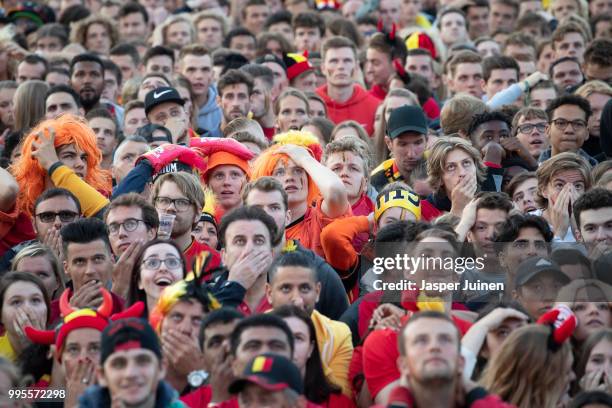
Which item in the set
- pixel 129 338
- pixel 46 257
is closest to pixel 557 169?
pixel 46 257

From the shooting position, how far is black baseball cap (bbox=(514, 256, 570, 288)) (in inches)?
432

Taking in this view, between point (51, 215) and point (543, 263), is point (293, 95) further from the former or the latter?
point (543, 263)

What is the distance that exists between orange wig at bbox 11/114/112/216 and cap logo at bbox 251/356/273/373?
467 cm

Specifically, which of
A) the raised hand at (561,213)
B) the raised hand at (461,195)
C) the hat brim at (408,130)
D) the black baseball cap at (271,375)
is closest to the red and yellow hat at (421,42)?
the hat brim at (408,130)

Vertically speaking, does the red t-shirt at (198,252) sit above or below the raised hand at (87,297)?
above

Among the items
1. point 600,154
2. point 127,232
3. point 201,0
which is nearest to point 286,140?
point 127,232

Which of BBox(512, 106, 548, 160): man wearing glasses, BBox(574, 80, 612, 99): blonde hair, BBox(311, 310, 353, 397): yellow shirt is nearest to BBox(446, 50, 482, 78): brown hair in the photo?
BBox(574, 80, 612, 99): blonde hair

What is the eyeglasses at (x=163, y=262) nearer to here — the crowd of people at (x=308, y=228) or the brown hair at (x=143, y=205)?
the crowd of people at (x=308, y=228)

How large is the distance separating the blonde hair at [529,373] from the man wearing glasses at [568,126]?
484cm

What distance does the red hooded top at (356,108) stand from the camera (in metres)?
17.4

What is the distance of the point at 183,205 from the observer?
1230cm

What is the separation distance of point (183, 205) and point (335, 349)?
2.18 meters

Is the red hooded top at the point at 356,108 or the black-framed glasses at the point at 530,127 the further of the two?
the red hooded top at the point at 356,108

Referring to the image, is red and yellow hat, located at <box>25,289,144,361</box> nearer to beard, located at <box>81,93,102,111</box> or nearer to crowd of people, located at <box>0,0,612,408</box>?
crowd of people, located at <box>0,0,612,408</box>
